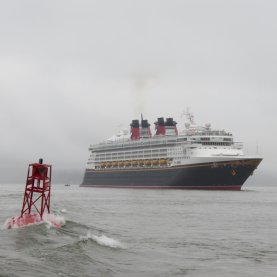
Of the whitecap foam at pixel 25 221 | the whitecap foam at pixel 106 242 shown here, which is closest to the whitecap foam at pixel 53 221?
the whitecap foam at pixel 25 221

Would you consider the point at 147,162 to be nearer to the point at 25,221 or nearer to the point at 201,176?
the point at 201,176

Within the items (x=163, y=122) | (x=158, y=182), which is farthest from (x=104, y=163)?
(x=158, y=182)

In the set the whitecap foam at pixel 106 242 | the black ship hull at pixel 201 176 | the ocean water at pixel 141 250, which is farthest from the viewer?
the black ship hull at pixel 201 176

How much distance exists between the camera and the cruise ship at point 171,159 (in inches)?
3939

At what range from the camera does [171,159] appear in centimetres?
11081

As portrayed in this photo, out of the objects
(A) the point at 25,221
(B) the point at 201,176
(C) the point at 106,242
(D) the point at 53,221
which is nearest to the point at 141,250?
(C) the point at 106,242

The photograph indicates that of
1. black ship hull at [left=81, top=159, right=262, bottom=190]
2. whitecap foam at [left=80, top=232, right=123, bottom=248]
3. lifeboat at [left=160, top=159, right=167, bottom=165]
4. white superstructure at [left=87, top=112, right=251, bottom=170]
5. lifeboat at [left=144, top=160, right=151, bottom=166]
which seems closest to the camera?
whitecap foam at [left=80, top=232, right=123, bottom=248]

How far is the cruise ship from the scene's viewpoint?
100 m

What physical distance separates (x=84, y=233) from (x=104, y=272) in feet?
35.0

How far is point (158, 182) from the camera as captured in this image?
110125 millimetres

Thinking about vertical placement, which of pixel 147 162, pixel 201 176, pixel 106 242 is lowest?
A: pixel 106 242

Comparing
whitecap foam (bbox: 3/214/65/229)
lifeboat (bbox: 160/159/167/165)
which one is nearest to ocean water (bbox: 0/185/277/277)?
whitecap foam (bbox: 3/214/65/229)

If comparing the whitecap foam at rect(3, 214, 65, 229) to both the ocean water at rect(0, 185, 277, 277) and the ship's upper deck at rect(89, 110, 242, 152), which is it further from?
the ship's upper deck at rect(89, 110, 242, 152)

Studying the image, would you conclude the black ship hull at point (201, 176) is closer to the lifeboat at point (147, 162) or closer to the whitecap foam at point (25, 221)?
the lifeboat at point (147, 162)
